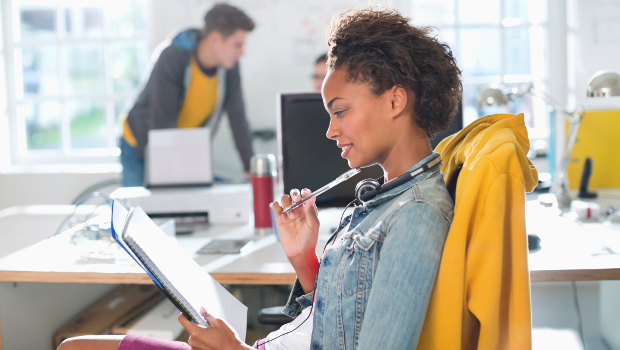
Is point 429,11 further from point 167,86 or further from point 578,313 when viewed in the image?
point 578,313

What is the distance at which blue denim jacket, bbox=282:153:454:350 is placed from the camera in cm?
77

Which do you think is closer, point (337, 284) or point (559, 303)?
point (337, 284)

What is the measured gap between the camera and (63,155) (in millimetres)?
4105

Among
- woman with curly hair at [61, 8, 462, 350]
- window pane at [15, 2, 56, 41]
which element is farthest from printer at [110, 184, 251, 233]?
window pane at [15, 2, 56, 41]

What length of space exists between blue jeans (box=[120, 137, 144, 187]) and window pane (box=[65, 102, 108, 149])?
0.73m

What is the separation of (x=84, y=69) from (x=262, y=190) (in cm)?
284

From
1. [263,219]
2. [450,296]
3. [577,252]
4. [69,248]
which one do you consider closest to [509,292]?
[450,296]

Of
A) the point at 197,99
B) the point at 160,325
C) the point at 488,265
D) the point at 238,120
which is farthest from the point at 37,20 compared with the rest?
the point at 488,265

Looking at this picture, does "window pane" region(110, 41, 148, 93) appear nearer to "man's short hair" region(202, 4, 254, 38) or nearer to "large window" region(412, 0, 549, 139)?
"man's short hair" region(202, 4, 254, 38)

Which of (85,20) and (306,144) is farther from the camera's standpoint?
(85,20)

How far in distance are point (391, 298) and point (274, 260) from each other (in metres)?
0.65

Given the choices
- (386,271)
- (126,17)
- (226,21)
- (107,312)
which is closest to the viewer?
(386,271)

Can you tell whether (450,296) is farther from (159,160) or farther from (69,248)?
(159,160)

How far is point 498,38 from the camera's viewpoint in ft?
12.0
